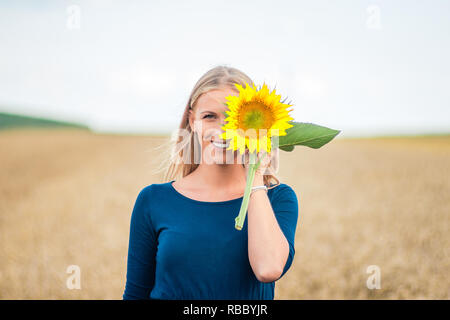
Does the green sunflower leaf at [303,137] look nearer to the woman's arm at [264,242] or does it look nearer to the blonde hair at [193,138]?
the woman's arm at [264,242]

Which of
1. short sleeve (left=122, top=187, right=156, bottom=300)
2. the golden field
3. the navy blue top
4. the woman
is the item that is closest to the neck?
the woman

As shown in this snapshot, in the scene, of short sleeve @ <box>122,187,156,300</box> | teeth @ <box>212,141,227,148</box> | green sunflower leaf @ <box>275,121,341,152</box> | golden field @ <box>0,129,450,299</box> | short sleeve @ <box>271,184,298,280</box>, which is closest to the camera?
green sunflower leaf @ <box>275,121,341,152</box>

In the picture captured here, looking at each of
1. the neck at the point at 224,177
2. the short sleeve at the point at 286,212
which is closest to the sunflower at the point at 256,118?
the short sleeve at the point at 286,212

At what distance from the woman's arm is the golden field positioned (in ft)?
4.15

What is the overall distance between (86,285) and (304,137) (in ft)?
17.1

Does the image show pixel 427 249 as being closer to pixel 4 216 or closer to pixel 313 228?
pixel 313 228

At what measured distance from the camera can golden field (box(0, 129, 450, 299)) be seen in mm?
5305

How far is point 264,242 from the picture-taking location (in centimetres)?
145

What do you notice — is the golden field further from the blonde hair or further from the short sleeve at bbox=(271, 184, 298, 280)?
the short sleeve at bbox=(271, 184, 298, 280)

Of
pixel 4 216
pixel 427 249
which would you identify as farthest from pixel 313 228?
pixel 4 216

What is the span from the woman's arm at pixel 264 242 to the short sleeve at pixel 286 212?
13 centimetres

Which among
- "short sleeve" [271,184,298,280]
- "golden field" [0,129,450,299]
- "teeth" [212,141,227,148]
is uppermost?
"teeth" [212,141,227,148]

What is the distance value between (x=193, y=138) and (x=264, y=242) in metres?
1.03

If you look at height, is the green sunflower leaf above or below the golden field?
above
